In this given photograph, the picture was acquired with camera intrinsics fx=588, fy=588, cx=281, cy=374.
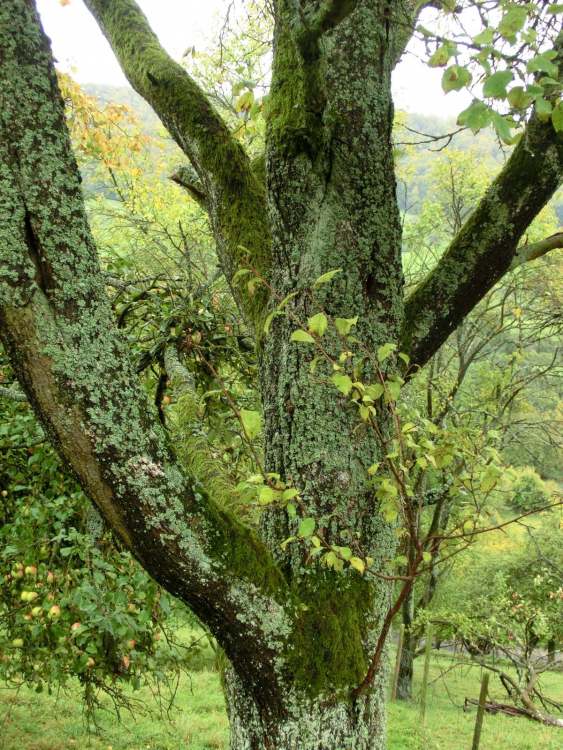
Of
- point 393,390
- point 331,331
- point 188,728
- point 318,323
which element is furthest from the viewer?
point 188,728

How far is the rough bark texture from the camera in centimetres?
169

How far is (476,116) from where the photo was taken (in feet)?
4.86

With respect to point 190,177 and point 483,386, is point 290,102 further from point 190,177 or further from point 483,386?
point 483,386

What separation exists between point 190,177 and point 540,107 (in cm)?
181

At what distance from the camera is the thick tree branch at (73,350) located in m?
1.67

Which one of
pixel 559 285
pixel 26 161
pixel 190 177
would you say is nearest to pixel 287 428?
pixel 26 161

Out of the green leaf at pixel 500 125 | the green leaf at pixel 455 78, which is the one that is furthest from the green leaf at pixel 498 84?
the green leaf at pixel 455 78

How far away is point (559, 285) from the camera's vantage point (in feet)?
38.9

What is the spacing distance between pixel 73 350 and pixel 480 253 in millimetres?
1721

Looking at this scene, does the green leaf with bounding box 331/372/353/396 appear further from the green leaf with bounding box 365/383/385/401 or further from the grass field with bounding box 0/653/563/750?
the grass field with bounding box 0/653/563/750

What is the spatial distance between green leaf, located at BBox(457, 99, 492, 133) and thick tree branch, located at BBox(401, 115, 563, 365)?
3.43 feet

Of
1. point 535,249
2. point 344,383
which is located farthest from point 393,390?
point 535,249

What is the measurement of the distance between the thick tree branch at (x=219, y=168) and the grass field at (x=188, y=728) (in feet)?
21.9

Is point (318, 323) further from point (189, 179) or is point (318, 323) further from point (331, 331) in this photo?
point (189, 179)
